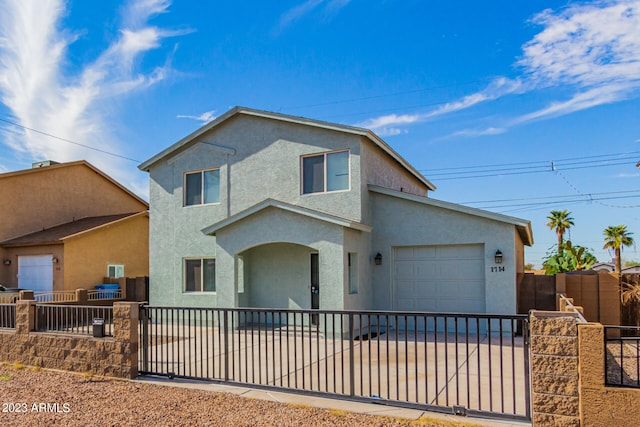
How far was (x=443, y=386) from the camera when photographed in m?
7.02

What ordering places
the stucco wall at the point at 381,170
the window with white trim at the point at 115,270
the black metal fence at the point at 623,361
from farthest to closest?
the window with white trim at the point at 115,270, the stucco wall at the point at 381,170, the black metal fence at the point at 623,361

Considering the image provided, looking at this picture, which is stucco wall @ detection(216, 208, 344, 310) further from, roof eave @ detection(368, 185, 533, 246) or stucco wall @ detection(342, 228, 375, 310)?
roof eave @ detection(368, 185, 533, 246)

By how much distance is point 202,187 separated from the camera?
16047mm

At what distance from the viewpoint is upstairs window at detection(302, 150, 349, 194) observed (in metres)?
13.7

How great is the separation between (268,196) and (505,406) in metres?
10.0

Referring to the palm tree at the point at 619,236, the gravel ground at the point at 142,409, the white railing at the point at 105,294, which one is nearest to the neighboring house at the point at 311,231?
the white railing at the point at 105,294

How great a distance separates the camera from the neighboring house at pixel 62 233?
19.5 metres

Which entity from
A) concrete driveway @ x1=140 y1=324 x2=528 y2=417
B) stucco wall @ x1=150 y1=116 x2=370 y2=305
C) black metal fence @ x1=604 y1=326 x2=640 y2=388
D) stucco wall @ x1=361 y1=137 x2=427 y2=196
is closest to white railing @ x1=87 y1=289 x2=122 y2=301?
stucco wall @ x1=150 y1=116 x2=370 y2=305

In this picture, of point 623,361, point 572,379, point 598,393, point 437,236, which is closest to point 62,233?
point 437,236

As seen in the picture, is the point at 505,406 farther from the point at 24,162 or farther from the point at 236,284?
the point at 24,162

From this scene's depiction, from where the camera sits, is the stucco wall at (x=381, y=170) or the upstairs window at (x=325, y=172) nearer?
the upstairs window at (x=325, y=172)

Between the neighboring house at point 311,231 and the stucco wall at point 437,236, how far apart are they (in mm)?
28

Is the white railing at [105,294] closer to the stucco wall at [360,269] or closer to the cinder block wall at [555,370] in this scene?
the stucco wall at [360,269]

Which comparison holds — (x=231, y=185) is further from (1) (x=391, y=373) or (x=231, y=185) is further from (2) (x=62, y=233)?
(2) (x=62, y=233)
